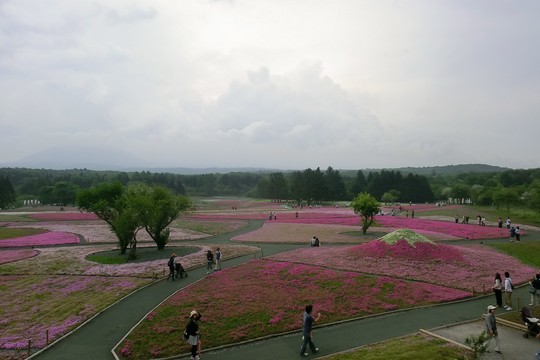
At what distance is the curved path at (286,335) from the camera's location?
18.9 m

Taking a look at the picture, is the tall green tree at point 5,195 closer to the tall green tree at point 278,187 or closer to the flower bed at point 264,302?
the tall green tree at point 278,187

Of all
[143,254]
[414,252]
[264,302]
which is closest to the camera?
[264,302]

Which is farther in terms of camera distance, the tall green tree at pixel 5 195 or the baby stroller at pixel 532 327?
the tall green tree at pixel 5 195

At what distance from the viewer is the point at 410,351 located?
17.4 meters

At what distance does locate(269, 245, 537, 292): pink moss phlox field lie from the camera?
29125 millimetres

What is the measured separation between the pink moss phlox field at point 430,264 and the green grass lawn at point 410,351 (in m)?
10.5

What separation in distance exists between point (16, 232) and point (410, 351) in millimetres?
67325

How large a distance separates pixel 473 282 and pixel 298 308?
14.3m

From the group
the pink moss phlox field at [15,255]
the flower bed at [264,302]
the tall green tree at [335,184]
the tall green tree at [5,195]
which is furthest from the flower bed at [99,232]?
the tall green tree at [335,184]

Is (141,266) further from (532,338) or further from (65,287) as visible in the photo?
(532,338)

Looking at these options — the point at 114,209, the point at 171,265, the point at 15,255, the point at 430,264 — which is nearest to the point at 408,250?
the point at 430,264

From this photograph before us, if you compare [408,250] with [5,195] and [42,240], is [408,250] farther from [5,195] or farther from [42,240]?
[5,195]

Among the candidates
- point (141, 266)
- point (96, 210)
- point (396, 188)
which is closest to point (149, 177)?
point (396, 188)

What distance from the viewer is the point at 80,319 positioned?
23688 mm
